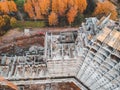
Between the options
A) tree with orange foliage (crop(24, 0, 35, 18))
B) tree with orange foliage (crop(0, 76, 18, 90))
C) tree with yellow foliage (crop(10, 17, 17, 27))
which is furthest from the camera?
tree with orange foliage (crop(24, 0, 35, 18))

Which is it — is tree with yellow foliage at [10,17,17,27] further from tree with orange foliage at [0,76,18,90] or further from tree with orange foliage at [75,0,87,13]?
tree with orange foliage at [0,76,18,90]

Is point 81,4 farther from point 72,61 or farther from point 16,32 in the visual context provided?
point 72,61

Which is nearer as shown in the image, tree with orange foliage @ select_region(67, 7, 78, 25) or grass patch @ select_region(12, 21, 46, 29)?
tree with orange foliage @ select_region(67, 7, 78, 25)

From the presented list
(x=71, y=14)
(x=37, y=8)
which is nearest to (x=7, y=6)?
(x=37, y=8)

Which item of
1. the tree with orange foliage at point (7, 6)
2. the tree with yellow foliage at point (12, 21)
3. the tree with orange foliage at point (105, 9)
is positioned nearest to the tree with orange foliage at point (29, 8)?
the tree with orange foliage at point (7, 6)

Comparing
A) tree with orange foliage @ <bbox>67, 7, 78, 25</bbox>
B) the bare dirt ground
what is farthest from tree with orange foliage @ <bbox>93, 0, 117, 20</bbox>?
the bare dirt ground

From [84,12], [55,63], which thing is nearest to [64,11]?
[84,12]

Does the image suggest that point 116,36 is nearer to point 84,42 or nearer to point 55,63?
point 84,42
